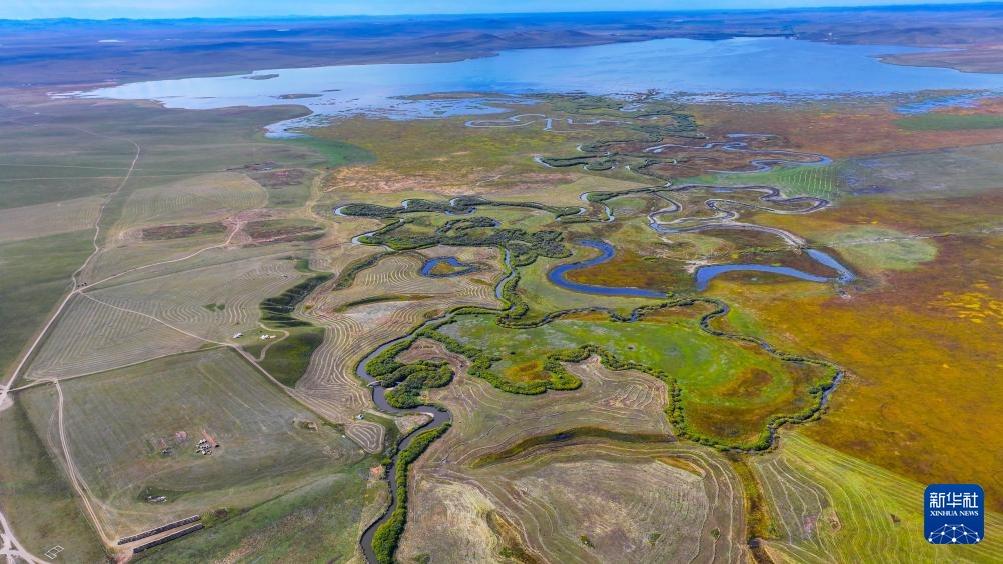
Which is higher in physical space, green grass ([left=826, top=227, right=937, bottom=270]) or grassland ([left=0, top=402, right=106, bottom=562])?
green grass ([left=826, top=227, right=937, bottom=270])

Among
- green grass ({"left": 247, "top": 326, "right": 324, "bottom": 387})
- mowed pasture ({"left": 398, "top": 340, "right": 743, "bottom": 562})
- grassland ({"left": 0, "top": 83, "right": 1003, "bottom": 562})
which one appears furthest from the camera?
green grass ({"left": 247, "top": 326, "right": 324, "bottom": 387})

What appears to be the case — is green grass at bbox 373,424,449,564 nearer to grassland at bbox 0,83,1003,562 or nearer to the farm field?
the farm field

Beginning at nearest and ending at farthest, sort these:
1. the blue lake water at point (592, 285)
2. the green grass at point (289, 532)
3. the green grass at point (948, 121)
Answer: the green grass at point (289, 532), the blue lake water at point (592, 285), the green grass at point (948, 121)

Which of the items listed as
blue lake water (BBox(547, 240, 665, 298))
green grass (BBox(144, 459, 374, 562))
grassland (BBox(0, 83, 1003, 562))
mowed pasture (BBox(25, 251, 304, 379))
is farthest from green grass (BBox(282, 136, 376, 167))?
green grass (BBox(144, 459, 374, 562))

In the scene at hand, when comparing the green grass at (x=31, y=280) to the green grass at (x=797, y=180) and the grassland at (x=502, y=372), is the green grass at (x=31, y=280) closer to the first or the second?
the grassland at (x=502, y=372)

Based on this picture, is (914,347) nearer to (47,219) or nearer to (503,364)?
(503,364)

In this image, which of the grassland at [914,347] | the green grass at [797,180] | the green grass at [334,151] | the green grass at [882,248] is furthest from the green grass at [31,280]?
the green grass at [797,180]

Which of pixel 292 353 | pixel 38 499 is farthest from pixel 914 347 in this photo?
pixel 38 499
